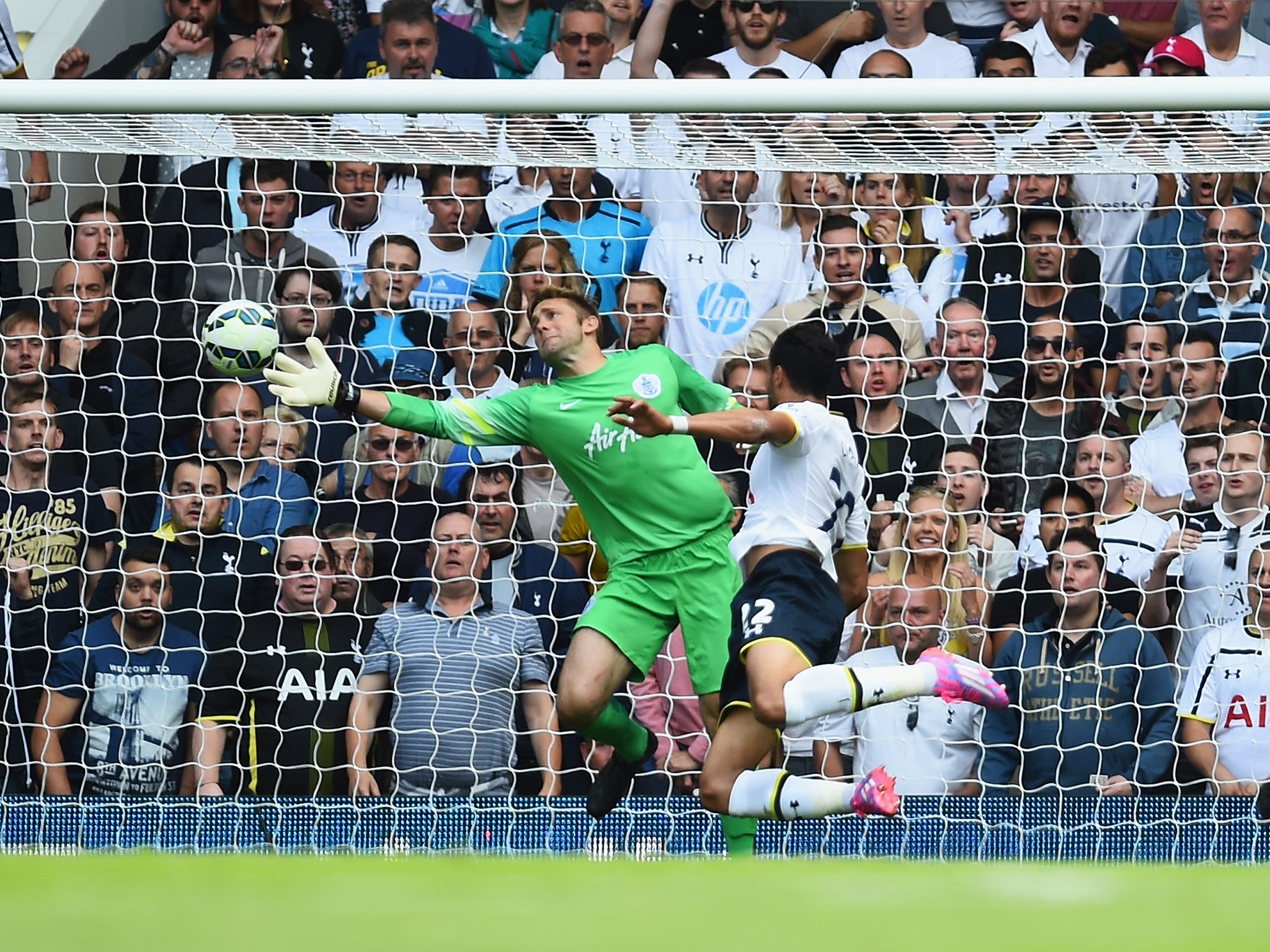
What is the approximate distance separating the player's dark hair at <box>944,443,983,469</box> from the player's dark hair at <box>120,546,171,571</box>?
2.98 m

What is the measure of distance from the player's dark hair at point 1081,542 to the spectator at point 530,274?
193 cm

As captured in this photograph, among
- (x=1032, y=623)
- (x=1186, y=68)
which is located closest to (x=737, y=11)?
(x=1186, y=68)

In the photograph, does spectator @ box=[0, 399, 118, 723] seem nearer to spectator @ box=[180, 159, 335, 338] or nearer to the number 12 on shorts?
spectator @ box=[180, 159, 335, 338]

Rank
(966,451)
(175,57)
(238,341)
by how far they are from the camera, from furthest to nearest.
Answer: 1. (175,57)
2. (966,451)
3. (238,341)

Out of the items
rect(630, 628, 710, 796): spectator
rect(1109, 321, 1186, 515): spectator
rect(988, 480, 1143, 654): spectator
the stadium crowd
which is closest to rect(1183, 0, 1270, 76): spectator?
the stadium crowd

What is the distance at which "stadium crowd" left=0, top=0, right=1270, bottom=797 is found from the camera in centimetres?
604

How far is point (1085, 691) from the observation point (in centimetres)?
598

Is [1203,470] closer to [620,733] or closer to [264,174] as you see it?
[620,733]

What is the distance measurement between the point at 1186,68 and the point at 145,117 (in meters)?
4.19

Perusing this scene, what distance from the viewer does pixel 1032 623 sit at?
608cm

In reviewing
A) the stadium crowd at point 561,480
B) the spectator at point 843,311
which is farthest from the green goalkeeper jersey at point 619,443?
the spectator at point 843,311

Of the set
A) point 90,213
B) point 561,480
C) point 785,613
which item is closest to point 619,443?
point 785,613

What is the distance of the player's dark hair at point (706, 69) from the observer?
22.7 ft

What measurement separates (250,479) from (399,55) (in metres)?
2.05
